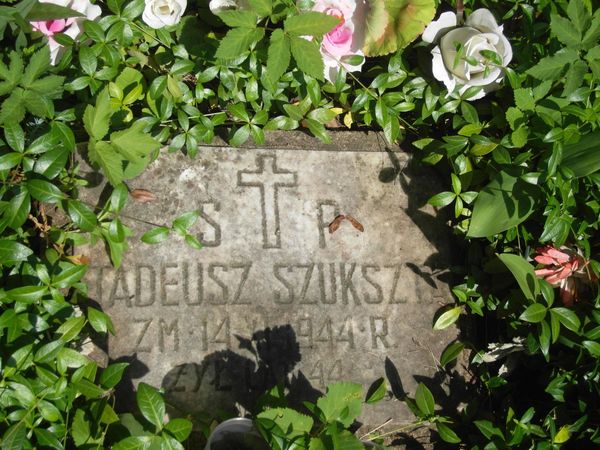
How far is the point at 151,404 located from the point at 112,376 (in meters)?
0.16

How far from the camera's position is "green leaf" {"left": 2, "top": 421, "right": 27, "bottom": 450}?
1830 mm

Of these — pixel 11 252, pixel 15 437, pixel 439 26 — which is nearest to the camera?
pixel 15 437

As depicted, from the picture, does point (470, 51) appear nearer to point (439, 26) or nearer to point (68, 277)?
point (439, 26)

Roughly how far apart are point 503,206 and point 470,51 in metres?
0.54

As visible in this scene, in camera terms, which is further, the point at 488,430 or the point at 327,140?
the point at 327,140

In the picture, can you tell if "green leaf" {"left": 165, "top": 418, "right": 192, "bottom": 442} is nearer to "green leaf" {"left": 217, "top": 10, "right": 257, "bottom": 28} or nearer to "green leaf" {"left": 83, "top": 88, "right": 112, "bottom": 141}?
"green leaf" {"left": 83, "top": 88, "right": 112, "bottom": 141}

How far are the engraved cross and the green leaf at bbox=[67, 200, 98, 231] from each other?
0.51m

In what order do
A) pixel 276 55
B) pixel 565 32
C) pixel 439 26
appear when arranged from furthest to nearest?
pixel 439 26 < pixel 565 32 < pixel 276 55

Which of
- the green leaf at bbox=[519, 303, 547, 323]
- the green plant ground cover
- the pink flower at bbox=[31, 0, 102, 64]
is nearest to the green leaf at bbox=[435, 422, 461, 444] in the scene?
the green plant ground cover

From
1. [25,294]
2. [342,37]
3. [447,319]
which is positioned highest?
[342,37]

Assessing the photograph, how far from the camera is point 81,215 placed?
2.04 m

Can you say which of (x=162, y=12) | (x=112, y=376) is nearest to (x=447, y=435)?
(x=112, y=376)

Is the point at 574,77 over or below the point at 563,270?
over

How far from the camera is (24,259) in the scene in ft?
6.55
